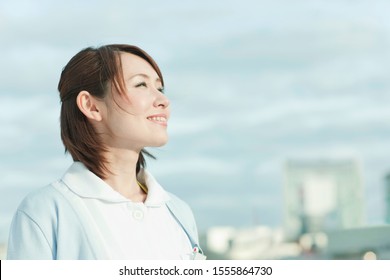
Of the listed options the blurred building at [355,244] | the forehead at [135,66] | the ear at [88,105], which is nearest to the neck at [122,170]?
the ear at [88,105]

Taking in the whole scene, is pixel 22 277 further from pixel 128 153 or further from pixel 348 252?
pixel 348 252

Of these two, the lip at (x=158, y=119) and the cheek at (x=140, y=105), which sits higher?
the cheek at (x=140, y=105)

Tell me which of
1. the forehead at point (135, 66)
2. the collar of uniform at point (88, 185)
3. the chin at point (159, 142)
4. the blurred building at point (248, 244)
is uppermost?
the forehead at point (135, 66)

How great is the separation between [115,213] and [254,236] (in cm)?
4486

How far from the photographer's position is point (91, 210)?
2191 mm

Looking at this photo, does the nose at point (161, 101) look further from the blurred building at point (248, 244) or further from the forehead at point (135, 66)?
the blurred building at point (248, 244)

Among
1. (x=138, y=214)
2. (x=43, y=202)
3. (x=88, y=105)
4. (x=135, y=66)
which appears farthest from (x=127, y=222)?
(x=135, y=66)

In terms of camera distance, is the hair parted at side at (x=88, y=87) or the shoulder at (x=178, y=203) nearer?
the hair parted at side at (x=88, y=87)

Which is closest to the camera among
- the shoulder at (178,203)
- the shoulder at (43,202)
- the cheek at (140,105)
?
the shoulder at (43,202)

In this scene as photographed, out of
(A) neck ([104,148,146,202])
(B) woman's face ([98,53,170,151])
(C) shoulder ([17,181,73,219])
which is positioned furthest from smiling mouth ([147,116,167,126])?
(C) shoulder ([17,181,73,219])

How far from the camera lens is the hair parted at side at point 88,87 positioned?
7.36ft

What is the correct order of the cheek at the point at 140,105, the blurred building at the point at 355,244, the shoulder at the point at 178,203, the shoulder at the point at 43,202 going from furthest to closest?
1. the blurred building at the point at 355,244
2. the shoulder at the point at 178,203
3. the cheek at the point at 140,105
4. the shoulder at the point at 43,202

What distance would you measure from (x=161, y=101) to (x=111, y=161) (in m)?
0.25

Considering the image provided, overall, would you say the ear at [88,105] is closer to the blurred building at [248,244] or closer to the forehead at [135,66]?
the forehead at [135,66]
